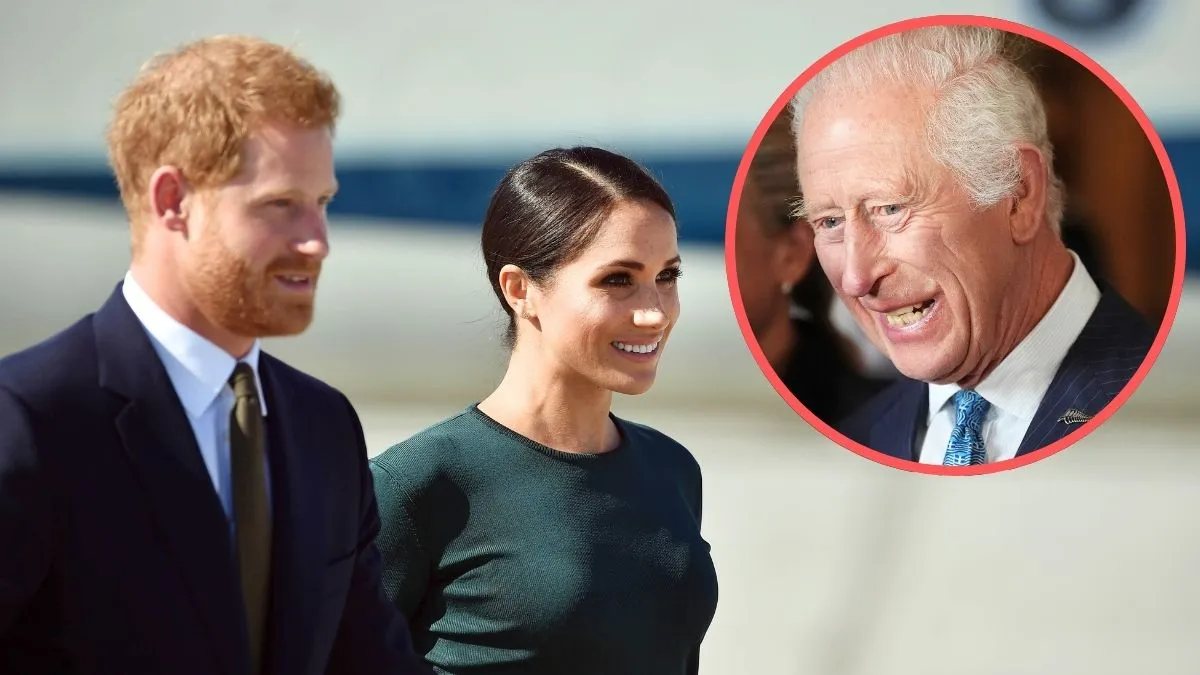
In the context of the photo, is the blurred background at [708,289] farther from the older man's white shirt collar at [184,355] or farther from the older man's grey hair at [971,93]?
the older man's white shirt collar at [184,355]

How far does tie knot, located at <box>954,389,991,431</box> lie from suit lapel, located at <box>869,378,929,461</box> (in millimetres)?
42

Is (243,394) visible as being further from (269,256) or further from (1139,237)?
(1139,237)

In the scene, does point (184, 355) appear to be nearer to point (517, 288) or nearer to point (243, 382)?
point (243, 382)

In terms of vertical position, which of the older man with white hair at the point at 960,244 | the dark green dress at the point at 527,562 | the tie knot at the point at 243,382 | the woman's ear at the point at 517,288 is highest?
the older man with white hair at the point at 960,244

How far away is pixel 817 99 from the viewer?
1.74 m

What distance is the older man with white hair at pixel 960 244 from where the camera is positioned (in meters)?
1.58

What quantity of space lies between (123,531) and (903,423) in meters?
0.96

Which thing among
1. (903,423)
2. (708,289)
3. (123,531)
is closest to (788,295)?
(903,423)

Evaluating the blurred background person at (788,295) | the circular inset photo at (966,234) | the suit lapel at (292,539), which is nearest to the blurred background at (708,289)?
the blurred background person at (788,295)

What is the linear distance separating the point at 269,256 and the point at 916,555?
265 centimetres

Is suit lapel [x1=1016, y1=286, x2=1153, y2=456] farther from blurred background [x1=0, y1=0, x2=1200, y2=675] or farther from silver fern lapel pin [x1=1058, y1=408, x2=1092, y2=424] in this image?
blurred background [x1=0, y1=0, x2=1200, y2=675]

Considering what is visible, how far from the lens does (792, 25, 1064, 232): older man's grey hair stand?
5.18ft

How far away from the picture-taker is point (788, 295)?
1827 mm

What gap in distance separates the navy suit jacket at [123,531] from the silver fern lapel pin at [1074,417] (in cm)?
86
